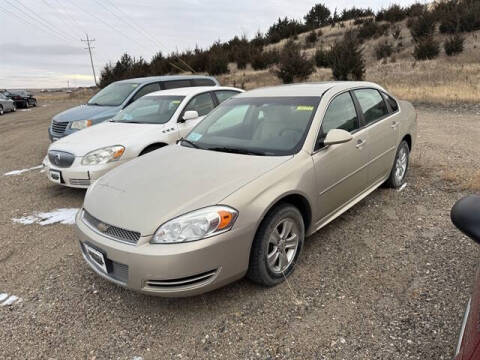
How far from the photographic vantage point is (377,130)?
13.3 feet

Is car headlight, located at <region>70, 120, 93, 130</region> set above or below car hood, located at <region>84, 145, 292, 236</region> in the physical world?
above

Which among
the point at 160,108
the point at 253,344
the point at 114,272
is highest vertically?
the point at 160,108

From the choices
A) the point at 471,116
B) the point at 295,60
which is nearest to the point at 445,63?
the point at 295,60

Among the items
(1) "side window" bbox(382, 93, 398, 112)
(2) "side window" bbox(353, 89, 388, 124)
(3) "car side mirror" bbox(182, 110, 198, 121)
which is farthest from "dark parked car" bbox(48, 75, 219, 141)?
(1) "side window" bbox(382, 93, 398, 112)

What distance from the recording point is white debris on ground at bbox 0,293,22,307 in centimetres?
294

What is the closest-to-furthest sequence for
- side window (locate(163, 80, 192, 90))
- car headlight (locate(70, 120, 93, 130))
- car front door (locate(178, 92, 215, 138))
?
car front door (locate(178, 92, 215, 138)) → car headlight (locate(70, 120, 93, 130)) → side window (locate(163, 80, 192, 90))

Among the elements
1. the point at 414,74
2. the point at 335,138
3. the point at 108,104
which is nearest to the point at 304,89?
the point at 335,138

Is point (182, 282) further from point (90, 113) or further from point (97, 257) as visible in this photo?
point (90, 113)

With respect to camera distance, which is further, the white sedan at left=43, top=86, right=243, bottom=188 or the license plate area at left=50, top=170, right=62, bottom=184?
the license plate area at left=50, top=170, right=62, bottom=184

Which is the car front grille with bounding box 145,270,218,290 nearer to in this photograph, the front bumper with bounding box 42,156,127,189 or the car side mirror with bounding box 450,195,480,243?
the car side mirror with bounding box 450,195,480,243

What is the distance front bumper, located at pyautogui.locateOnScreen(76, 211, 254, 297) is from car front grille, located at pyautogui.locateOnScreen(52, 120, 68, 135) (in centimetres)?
534

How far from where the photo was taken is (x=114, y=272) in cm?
258

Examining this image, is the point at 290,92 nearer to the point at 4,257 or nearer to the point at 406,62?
the point at 4,257

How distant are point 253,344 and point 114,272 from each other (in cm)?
109
